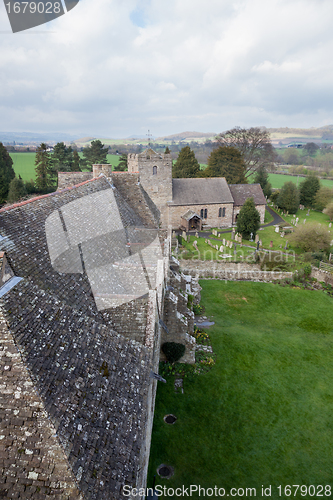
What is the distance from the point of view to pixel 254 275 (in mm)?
27000

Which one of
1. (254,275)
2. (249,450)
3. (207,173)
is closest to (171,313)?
(249,450)

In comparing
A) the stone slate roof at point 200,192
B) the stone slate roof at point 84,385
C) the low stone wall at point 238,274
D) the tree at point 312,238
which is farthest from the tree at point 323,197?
the stone slate roof at point 84,385

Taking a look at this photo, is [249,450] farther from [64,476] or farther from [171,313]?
[64,476]

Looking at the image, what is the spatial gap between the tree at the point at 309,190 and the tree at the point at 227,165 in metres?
10.8

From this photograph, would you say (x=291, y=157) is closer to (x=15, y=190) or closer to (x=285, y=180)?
(x=285, y=180)

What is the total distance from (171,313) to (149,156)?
84.7 ft

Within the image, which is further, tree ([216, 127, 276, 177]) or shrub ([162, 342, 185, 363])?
tree ([216, 127, 276, 177])

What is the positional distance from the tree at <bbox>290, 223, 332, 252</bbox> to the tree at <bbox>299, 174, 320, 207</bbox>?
2293cm

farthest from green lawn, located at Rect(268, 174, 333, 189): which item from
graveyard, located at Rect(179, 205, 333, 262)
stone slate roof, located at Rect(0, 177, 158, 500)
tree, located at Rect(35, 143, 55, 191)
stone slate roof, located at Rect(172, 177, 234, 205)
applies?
stone slate roof, located at Rect(0, 177, 158, 500)

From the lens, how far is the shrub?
1526 cm

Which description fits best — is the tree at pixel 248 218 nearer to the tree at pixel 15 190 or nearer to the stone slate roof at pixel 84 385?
the tree at pixel 15 190

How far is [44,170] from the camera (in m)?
52.1

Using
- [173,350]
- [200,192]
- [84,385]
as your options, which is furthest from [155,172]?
[84,385]

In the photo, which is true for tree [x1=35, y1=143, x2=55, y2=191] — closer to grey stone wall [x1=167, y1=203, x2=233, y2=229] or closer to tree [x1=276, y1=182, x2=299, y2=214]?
grey stone wall [x1=167, y1=203, x2=233, y2=229]
